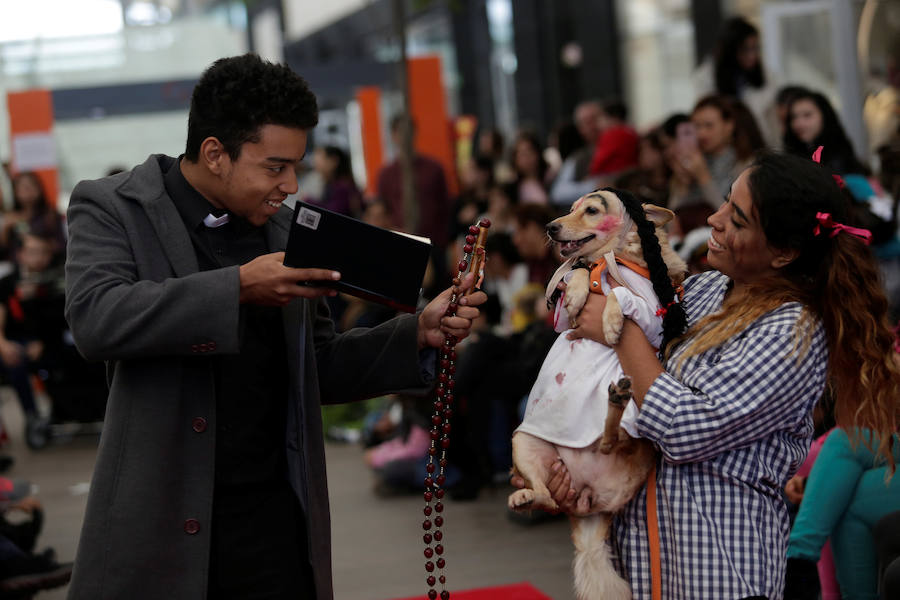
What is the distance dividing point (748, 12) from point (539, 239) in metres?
6.86

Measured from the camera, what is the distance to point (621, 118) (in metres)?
9.54

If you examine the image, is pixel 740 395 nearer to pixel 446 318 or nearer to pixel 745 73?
pixel 446 318

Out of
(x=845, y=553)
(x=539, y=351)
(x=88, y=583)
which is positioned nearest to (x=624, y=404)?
(x=88, y=583)

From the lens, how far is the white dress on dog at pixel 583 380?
2721 mm

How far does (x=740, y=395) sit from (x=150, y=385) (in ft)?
4.22

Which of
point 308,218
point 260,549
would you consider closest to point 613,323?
point 308,218

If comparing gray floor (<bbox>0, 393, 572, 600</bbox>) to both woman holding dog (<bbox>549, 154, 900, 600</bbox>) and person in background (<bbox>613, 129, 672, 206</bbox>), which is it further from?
woman holding dog (<bbox>549, 154, 900, 600</bbox>)

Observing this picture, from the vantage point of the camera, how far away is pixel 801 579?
4.05 meters

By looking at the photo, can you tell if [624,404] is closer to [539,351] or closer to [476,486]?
[539,351]

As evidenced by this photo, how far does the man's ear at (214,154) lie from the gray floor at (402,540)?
3122mm

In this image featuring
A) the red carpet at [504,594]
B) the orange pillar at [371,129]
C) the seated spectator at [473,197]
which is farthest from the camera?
the orange pillar at [371,129]

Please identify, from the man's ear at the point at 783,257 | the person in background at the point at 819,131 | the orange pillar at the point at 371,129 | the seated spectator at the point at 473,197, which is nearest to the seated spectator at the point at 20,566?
the man's ear at the point at 783,257

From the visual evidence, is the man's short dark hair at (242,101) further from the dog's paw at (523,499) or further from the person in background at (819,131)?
the person in background at (819,131)

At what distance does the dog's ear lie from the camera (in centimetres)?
294
